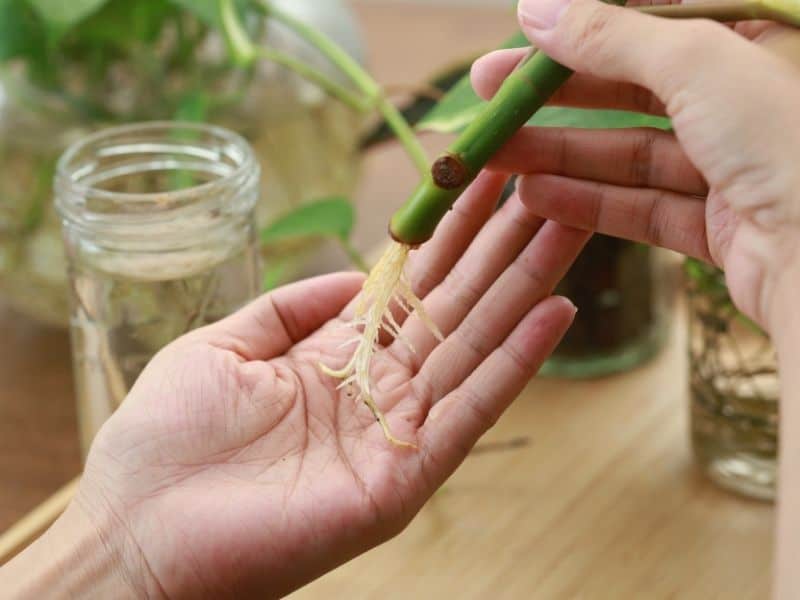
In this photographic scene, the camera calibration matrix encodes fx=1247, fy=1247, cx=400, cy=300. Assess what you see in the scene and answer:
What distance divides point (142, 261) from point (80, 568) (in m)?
0.17

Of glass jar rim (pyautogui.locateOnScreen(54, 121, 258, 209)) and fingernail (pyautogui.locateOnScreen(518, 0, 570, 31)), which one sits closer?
fingernail (pyautogui.locateOnScreen(518, 0, 570, 31))

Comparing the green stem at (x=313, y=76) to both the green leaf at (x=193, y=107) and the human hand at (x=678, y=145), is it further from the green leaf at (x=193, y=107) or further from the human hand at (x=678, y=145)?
the human hand at (x=678, y=145)

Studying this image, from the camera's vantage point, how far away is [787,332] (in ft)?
1.41

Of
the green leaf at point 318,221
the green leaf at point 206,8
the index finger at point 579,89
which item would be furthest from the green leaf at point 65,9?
the index finger at point 579,89

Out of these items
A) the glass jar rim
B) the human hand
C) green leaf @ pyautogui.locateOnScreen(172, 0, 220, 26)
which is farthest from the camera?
green leaf @ pyautogui.locateOnScreen(172, 0, 220, 26)

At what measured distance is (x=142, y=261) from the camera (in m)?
0.62

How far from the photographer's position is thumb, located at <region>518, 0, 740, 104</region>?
0.43m

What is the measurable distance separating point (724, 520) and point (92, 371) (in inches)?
13.6

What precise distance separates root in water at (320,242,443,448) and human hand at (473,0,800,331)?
0.06 m

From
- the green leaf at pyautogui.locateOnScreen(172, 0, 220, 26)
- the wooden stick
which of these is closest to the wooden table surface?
the wooden stick

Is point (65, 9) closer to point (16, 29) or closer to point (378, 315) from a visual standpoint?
point (16, 29)

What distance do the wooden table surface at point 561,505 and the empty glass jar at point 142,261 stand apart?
15cm

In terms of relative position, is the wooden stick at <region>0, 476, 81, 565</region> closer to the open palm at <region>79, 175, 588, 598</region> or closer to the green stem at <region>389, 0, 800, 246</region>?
the open palm at <region>79, 175, 588, 598</region>

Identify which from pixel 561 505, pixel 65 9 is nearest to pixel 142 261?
pixel 65 9
